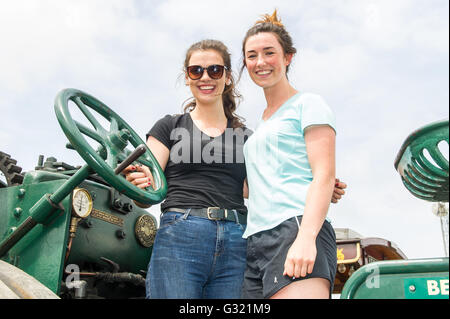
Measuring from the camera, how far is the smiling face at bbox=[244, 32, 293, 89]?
164cm

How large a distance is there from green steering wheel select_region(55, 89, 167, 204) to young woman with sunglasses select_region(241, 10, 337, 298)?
50 cm

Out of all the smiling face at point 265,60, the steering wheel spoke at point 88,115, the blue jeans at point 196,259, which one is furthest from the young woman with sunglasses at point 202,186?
the smiling face at point 265,60

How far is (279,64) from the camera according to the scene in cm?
165

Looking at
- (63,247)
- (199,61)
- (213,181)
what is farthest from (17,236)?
(199,61)

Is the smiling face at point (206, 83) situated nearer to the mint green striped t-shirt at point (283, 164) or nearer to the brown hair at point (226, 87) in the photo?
the brown hair at point (226, 87)

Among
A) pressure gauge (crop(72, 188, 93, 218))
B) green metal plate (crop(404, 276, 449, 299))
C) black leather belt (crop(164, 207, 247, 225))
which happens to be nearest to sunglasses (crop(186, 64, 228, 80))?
black leather belt (crop(164, 207, 247, 225))

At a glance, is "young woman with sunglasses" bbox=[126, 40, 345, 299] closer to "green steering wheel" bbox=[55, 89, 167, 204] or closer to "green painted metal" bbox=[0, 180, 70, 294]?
"green steering wheel" bbox=[55, 89, 167, 204]

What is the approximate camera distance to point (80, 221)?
2.29 metres

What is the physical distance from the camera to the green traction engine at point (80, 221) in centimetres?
184

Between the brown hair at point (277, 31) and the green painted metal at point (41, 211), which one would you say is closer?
the brown hair at point (277, 31)
